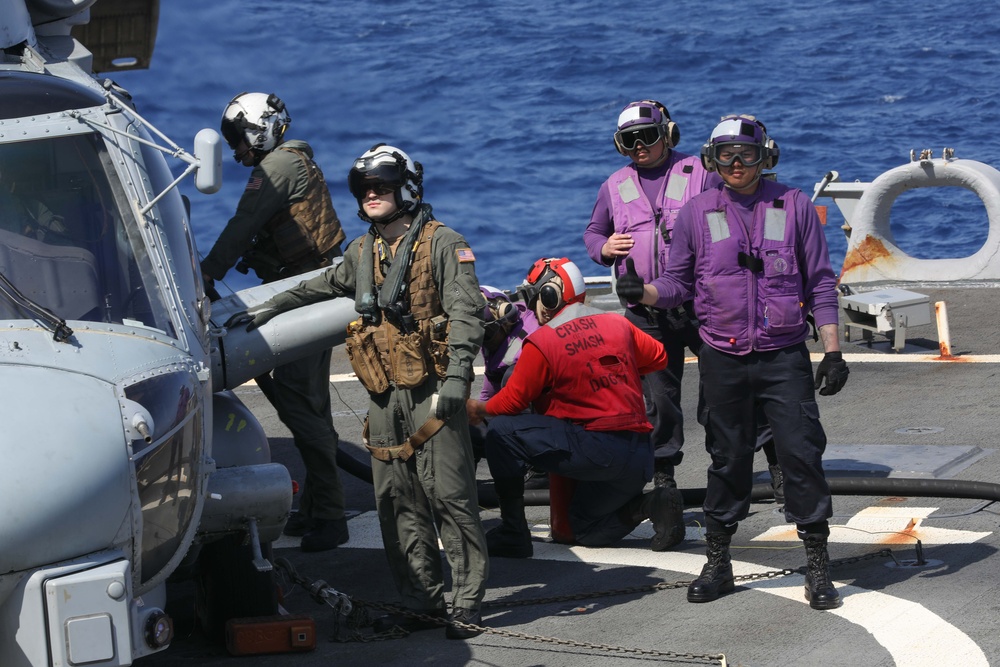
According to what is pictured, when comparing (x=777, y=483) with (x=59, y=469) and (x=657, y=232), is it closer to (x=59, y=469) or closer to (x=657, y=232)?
(x=657, y=232)

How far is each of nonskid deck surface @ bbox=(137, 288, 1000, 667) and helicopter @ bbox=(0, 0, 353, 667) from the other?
26.5 inches

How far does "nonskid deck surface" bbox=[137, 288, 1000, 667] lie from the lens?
5.94 meters

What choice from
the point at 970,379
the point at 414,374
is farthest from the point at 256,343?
the point at 970,379

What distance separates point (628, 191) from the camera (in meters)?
8.14

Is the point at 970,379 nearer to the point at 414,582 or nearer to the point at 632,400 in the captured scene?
the point at 632,400

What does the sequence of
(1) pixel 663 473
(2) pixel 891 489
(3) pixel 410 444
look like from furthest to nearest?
1. (1) pixel 663 473
2. (2) pixel 891 489
3. (3) pixel 410 444

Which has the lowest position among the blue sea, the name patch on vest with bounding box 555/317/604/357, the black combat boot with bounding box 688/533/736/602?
the black combat boot with bounding box 688/533/736/602

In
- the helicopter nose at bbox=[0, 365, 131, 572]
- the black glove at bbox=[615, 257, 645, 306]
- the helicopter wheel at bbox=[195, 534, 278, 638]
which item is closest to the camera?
the helicopter nose at bbox=[0, 365, 131, 572]

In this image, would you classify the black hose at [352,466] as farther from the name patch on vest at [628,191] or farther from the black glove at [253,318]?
the name patch on vest at [628,191]

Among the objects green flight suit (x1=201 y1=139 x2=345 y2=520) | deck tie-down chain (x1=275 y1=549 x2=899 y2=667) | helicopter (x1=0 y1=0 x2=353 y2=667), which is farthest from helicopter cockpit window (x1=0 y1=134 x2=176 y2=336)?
green flight suit (x1=201 y1=139 x2=345 y2=520)

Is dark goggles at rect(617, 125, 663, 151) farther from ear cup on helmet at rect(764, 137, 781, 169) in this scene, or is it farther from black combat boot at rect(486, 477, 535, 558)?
black combat boot at rect(486, 477, 535, 558)

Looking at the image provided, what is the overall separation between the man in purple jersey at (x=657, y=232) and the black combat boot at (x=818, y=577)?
1.70 metres

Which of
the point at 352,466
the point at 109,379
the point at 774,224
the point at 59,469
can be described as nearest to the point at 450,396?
the point at 109,379

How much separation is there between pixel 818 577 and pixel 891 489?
138cm
